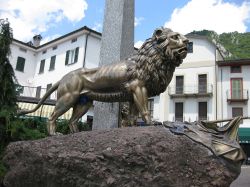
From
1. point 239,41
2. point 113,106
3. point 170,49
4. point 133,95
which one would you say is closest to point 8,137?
point 113,106

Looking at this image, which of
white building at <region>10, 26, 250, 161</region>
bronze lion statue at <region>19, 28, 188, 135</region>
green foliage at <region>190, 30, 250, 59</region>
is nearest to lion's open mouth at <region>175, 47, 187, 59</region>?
bronze lion statue at <region>19, 28, 188, 135</region>

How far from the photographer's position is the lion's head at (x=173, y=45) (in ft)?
12.6

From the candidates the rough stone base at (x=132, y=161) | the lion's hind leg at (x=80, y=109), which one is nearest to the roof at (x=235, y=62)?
the lion's hind leg at (x=80, y=109)

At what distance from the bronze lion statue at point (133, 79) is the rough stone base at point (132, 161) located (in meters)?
0.84

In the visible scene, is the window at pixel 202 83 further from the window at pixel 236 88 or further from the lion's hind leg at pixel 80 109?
the lion's hind leg at pixel 80 109

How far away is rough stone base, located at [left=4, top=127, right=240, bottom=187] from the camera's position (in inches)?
112

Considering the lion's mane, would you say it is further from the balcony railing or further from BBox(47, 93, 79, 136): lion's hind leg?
the balcony railing

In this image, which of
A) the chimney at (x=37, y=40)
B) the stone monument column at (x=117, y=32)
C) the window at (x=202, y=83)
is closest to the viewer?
the stone monument column at (x=117, y=32)

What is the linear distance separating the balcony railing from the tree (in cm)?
2392

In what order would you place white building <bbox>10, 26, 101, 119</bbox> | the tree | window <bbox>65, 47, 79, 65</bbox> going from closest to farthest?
the tree
white building <bbox>10, 26, 101, 119</bbox>
window <bbox>65, 47, 79, 65</bbox>

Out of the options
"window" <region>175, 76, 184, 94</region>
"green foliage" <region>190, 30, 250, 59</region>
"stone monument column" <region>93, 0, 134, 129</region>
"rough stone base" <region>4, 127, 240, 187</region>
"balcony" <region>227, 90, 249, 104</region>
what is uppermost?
"green foliage" <region>190, 30, 250, 59</region>

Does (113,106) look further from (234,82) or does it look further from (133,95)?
(234,82)

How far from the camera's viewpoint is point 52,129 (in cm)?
440

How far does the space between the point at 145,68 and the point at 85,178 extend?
1.45 metres
